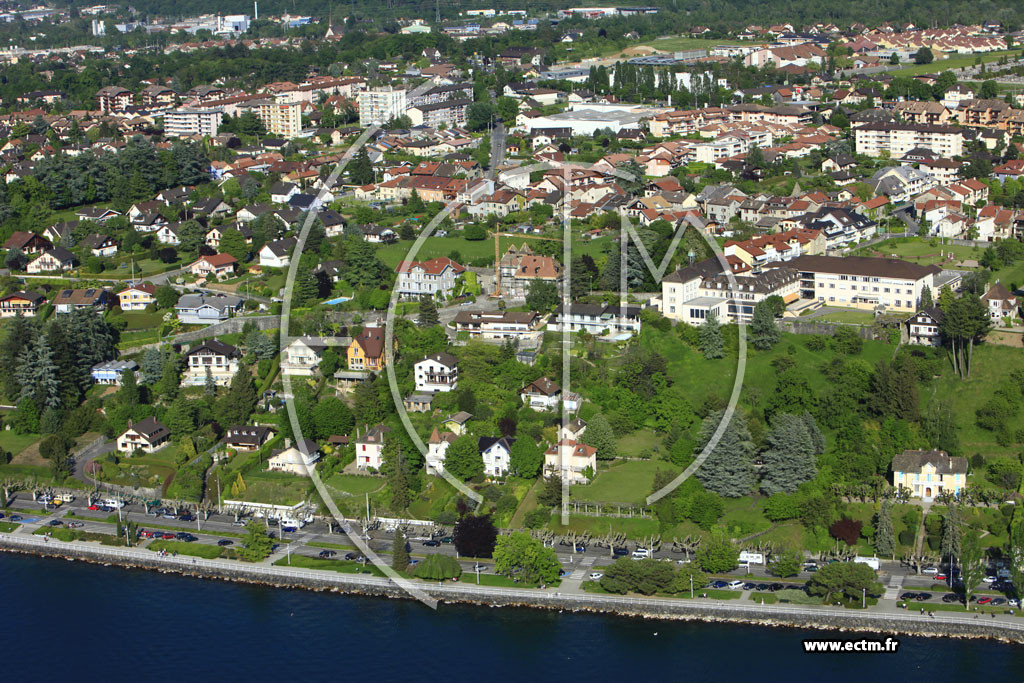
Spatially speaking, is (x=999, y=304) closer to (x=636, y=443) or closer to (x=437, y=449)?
(x=636, y=443)

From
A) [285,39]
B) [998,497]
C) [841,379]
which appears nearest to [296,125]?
[285,39]

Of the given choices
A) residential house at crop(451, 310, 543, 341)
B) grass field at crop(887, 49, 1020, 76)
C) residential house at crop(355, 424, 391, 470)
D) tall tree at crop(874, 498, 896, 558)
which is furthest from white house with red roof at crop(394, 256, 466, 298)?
grass field at crop(887, 49, 1020, 76)

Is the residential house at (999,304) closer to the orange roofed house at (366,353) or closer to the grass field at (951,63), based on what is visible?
the orange roofed house at (366,353)

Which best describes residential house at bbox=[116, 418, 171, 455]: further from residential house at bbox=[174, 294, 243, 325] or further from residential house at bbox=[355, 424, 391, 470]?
residential house at bbox=[174, 294, 243, 325]

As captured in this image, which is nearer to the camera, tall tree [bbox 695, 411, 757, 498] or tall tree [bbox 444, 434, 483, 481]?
tall tree [bbox 695, 411, 757, 498]

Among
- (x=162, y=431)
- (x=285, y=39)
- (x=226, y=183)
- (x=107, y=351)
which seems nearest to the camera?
(x=162, y=431)

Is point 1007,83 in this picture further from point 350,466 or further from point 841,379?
point 350,466
